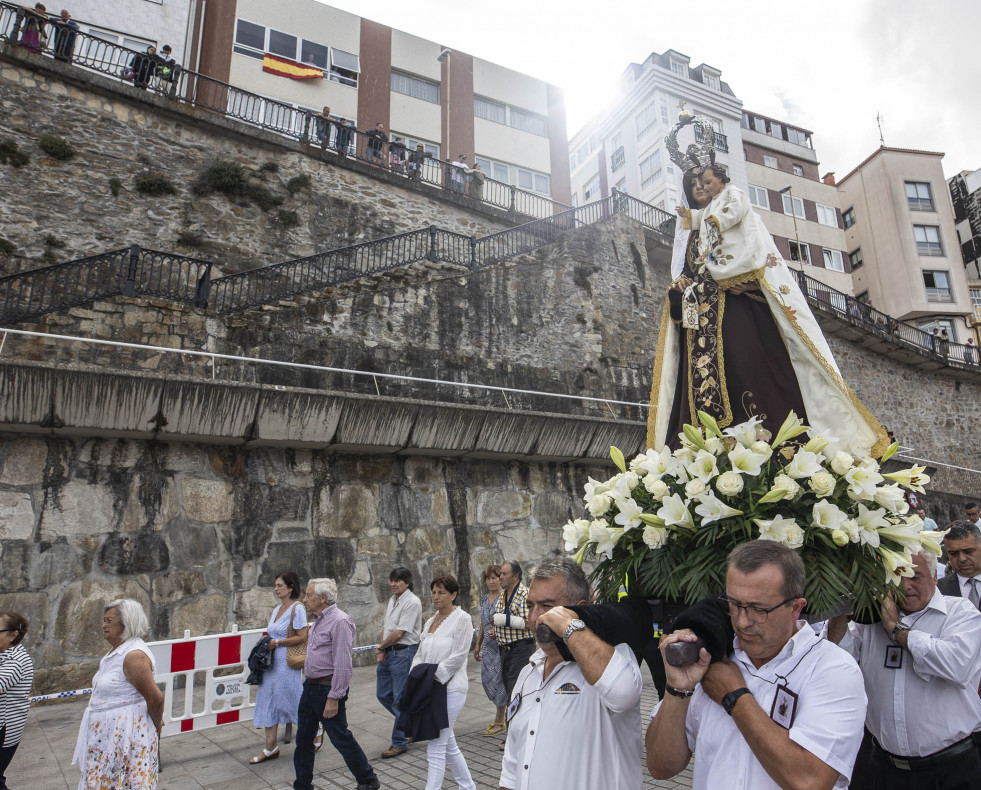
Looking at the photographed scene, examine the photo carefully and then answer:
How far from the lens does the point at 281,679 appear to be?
624 centimetres

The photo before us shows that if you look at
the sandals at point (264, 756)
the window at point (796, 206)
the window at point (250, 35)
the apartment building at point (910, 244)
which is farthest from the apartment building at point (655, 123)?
the sandals at point (264, 756)

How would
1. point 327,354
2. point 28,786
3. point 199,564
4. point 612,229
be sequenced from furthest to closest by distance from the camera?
point 612,229 < point 327,354 < point 199,564 < point 28,786

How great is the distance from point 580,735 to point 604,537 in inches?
29.3

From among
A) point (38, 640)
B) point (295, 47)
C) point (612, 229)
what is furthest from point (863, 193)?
point (38, 640)

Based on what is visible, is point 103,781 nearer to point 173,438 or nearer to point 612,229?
point 173,438

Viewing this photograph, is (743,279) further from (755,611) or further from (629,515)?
(755,611)

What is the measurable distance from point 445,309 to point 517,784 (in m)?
11.4

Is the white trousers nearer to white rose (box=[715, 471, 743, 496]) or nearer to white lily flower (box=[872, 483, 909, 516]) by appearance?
white rose (box=[715, 471, 743, 496])

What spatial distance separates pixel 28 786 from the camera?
16.7 ft

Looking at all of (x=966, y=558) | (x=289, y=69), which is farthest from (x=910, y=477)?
(x=289, y=69)

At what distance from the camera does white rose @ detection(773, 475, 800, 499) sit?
2305mm

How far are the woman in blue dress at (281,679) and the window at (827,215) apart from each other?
39.0m

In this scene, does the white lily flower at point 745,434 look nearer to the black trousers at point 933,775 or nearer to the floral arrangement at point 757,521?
the floral arrangement at point 757,521

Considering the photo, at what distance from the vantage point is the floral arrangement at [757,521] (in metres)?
2.26
